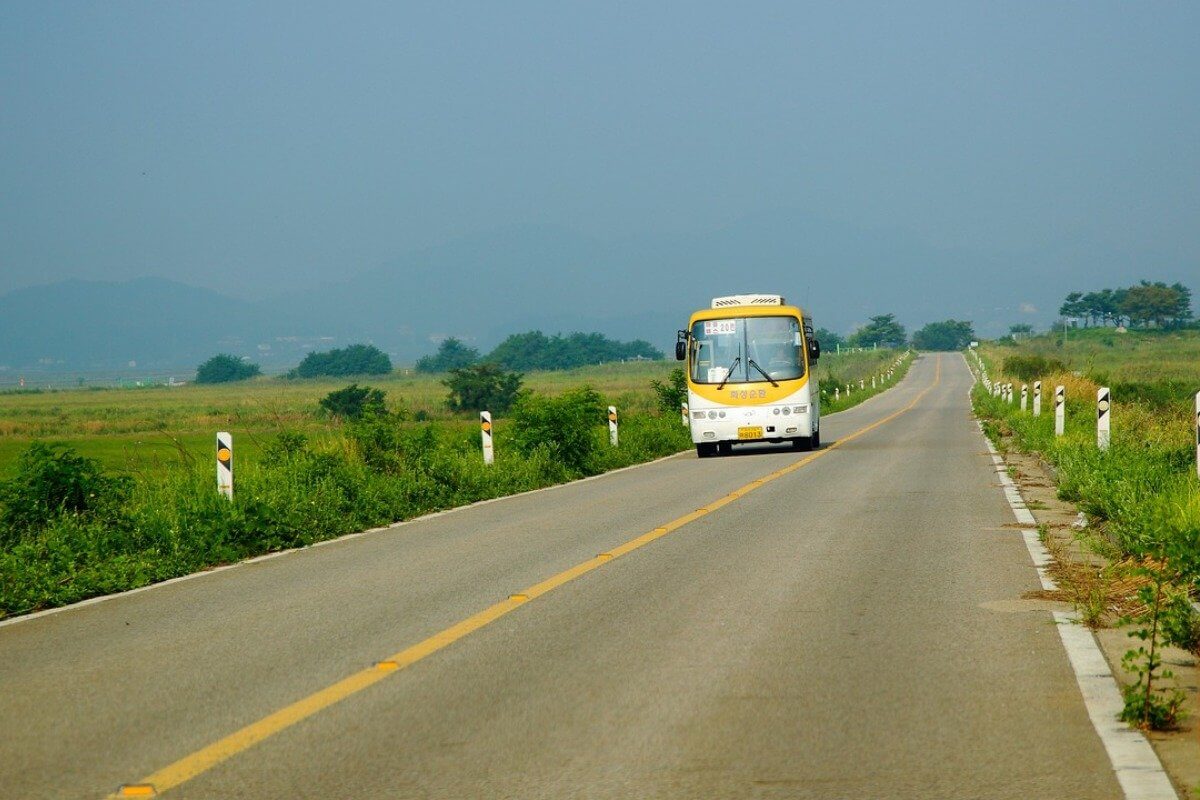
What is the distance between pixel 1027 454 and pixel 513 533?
14.9 metres

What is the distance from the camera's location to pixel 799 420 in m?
29.1

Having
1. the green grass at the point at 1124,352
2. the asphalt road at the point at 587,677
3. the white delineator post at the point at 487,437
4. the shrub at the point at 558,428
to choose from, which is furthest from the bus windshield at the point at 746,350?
the green grass at the point at 1124,352

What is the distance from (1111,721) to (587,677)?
2.56m

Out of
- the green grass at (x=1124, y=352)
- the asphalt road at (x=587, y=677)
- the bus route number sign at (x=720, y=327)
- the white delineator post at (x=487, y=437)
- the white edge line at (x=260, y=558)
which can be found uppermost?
the bus route number sign at (x=720, y=327)

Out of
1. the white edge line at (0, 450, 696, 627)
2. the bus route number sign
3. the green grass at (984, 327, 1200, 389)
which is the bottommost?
the green grass at (984, 327, 1200, 389)

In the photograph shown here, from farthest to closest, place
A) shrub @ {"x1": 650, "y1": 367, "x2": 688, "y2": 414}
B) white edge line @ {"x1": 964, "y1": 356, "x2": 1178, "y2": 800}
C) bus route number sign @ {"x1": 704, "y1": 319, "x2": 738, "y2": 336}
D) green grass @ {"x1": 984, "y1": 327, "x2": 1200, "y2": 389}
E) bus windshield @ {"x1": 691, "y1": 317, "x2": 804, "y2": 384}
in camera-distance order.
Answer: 1. green grass @ {"x1": 984, "y1": 327, "x2": 1200, "y2": 389}
2. shrub @ {"x1": 650, "y1": 367, "x2": 688, "y2": 414}
3. bus route number sign @ {"x1": 704, "y1": 319, "x2": 738, "y2": 336}
4. bus windshield @ {"x1": 691, "y1": 317, "x2": 804, "y2": 384}
5. white edge line @ {"x1": 964, "y1": 356, "x2": 1178, "y2": 800}

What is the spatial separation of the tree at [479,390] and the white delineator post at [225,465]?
198ft

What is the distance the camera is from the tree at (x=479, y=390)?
7619 centimetres

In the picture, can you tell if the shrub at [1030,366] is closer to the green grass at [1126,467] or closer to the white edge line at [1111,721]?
the green grass at [1126,467]

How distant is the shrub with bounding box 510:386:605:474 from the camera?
948 inches

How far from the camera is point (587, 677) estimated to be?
7527 millimetres

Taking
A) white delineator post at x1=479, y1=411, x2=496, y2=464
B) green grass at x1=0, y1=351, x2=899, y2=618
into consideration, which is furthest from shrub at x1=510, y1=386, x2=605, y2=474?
white delineator post at x1=479, y1=411, x2=496, y2=464

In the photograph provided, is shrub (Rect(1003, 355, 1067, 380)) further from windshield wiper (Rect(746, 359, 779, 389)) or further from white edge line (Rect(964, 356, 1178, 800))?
white edge line (Rect(964, 356, 1178, 800))

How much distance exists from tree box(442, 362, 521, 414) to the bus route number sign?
4622cm
